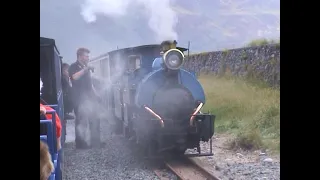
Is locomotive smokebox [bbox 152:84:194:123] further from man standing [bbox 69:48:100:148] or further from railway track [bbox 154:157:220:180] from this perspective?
man standing [bbox 69:48:100:148]

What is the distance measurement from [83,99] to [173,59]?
140 cm

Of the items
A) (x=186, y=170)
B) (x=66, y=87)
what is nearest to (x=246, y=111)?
(x=186, y=170)

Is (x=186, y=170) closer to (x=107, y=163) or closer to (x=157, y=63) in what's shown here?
(x=107, y=163)

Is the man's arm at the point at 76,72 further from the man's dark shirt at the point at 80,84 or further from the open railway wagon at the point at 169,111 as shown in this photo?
the open railway wagon at the point at 169,111

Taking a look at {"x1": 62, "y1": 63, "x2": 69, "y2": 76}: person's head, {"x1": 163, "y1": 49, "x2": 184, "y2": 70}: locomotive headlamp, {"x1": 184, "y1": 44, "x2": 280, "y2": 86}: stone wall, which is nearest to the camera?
{"x1": 163, "y1": 49, "x2": 184, "y2": 70}: locomotive headlamp

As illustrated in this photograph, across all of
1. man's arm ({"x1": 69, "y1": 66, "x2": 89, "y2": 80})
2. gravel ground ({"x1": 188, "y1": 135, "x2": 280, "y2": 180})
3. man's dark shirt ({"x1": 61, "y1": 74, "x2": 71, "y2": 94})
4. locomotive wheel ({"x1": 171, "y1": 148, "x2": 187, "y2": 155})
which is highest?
man's arm ({"x1": 69, "y1": 66, "x2": 89, "y2": 80})

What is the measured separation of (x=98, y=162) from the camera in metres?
5.57

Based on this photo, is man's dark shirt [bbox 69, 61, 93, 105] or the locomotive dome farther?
the locomotive dome

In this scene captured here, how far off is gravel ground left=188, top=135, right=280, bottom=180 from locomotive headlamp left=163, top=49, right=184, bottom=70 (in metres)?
1.32

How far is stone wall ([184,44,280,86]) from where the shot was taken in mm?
9242

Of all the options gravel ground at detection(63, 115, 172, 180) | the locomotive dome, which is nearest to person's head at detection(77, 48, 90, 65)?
the locomotive dome
